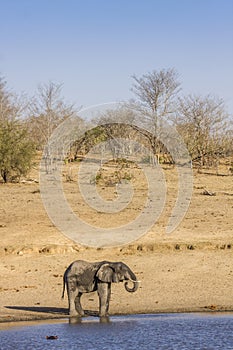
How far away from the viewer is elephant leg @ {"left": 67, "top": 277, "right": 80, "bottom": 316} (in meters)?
15.7

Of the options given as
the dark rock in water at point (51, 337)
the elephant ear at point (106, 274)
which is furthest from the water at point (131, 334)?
the elephant ear at point (106, 274)

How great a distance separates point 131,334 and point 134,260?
679 centimetres

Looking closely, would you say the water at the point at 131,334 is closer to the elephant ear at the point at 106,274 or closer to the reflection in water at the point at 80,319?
the reflection in water at the point at 80,319

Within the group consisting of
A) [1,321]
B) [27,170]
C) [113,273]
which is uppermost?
[27,170]

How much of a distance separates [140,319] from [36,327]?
2.01 m

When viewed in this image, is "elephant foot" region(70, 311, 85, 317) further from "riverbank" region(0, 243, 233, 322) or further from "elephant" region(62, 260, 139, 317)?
"riverbank" region(0, 243, 233, 322)

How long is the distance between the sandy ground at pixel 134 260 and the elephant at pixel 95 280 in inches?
18.4

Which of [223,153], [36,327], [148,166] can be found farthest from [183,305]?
[223,153]

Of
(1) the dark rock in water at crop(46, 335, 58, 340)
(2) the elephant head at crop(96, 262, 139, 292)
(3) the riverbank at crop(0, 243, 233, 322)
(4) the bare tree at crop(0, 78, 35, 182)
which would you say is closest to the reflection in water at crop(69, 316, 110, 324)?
(3) the riverbank at crop(0, 243, 233, 322)

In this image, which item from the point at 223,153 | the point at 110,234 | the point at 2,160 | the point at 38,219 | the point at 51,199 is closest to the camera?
the point at 110,234

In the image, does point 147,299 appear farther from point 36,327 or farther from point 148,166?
point 148,166

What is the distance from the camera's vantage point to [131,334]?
13.8 metres

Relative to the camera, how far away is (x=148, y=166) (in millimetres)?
43625

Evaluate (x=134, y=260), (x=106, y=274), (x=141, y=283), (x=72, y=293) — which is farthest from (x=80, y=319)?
(x=134, y=260)
